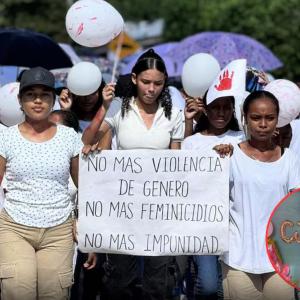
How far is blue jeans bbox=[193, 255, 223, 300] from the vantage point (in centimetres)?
688

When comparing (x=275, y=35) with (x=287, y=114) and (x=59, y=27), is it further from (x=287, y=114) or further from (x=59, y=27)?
(x=287, y=114)

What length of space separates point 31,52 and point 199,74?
16.9ft

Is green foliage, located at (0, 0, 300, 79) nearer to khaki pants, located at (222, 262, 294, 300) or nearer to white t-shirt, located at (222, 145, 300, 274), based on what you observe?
white t-shirt, located at (222, 145, 300, 274)

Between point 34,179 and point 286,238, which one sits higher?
point 34,179

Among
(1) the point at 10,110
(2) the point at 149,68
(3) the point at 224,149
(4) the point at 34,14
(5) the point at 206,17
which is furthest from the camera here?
(4) the point at 34,14

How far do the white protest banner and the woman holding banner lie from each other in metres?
0.26

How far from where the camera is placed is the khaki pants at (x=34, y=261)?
597 centimetres

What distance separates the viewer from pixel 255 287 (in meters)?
6.13

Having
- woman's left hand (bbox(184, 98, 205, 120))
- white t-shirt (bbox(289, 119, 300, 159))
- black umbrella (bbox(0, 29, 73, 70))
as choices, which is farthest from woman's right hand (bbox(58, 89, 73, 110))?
black umbrella (bbox(0, 29, 73, 70))

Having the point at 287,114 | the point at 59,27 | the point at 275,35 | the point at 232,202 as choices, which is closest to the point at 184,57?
the point at 287,114

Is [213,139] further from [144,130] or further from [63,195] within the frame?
[63,195]

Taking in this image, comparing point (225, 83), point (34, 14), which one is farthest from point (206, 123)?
point (34, 14)

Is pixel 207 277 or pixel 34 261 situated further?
pixel 207 277

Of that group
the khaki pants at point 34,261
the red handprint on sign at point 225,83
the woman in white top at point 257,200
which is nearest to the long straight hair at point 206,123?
the red handprint on sign at point 225,83
